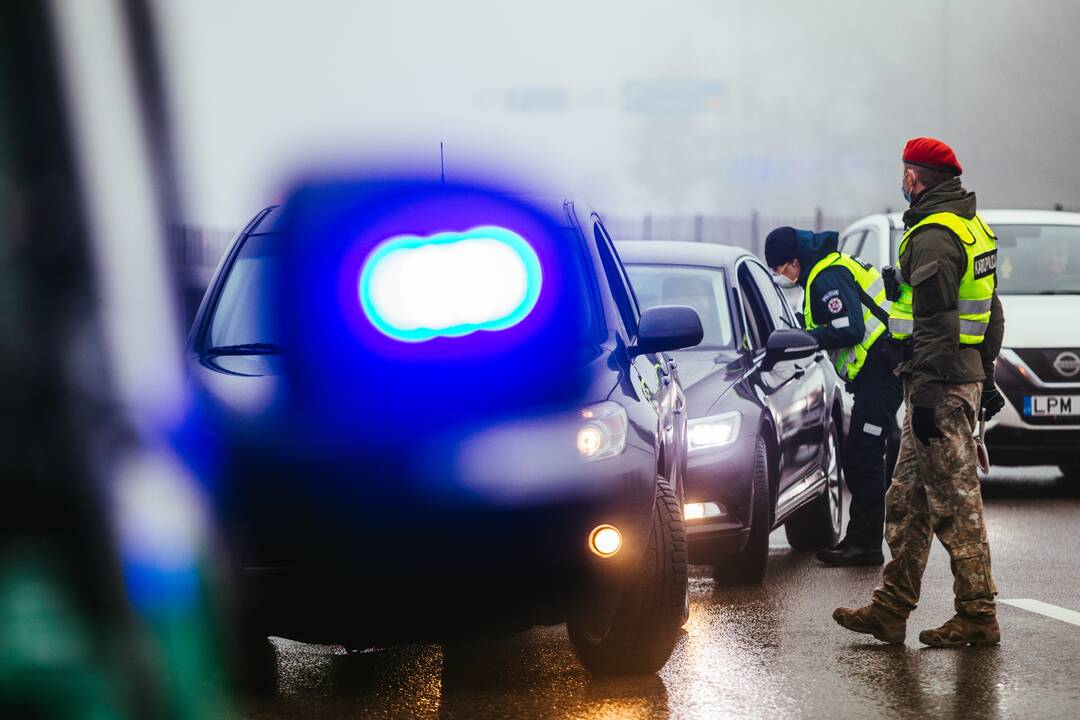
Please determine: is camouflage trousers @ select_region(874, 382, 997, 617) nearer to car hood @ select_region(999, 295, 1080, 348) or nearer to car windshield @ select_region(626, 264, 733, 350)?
car windshield @ select_region(626, 264, 733, 350)

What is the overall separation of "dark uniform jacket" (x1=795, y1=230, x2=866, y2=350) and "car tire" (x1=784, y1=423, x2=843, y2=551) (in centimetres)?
79

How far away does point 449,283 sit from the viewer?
591 cm

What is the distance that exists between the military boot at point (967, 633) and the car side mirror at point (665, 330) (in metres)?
1.50

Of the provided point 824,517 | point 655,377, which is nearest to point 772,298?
point 824,517

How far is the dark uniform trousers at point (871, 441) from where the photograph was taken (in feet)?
30.8

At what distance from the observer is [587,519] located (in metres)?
5.38

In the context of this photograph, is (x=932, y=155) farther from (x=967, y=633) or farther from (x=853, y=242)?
(x=853, y=242)

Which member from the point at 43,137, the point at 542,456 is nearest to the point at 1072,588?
the point at 542,456

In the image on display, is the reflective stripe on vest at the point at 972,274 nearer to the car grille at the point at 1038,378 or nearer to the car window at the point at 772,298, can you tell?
the car window at the point at 772,298

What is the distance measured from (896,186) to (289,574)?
2175 cm

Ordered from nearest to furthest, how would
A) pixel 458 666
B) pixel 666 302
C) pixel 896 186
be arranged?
pixel 458 666
pixel 666 302
pixel 896 186

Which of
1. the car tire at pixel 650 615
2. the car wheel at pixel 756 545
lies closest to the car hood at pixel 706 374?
the car wheel at pixel 756 545

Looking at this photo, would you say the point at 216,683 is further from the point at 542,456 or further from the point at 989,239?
the point at 989,239

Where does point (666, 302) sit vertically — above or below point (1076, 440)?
above
